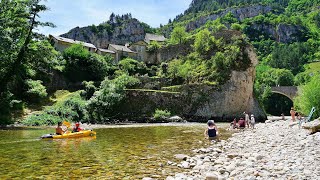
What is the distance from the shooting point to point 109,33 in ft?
464

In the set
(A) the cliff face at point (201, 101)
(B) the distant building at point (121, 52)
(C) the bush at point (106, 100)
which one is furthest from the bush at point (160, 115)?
(B) the distant building at point (121, 52)

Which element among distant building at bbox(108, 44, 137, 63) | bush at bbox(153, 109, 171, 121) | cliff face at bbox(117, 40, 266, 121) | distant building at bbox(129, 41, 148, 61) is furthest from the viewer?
distant building at bbox(129, 41, 148, 61)

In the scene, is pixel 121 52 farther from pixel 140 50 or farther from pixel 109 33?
pixel 109 33

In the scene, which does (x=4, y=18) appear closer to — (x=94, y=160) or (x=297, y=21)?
(x=94, y=160)

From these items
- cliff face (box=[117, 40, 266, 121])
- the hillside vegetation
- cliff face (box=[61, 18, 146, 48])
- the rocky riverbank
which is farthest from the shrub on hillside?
cliff face (box=[61, 18, 146, 48])

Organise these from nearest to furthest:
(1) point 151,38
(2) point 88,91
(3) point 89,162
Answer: (3) point 89,162
(2) point 88,91
(1) point 151,38

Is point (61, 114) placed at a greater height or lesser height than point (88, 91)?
lesser

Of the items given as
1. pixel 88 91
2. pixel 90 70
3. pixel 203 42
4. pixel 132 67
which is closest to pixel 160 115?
pixel 88 91

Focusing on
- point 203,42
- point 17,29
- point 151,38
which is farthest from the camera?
point 151,38

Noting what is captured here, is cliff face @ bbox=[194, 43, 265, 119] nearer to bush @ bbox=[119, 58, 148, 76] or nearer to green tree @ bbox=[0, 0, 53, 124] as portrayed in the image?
bush @ bbox=[119, 58, 148, 76]

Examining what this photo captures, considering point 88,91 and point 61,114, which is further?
point 88,91

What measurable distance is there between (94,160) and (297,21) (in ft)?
582

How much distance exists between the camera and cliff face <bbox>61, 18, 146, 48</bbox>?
134500mm

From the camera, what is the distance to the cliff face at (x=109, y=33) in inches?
5295
